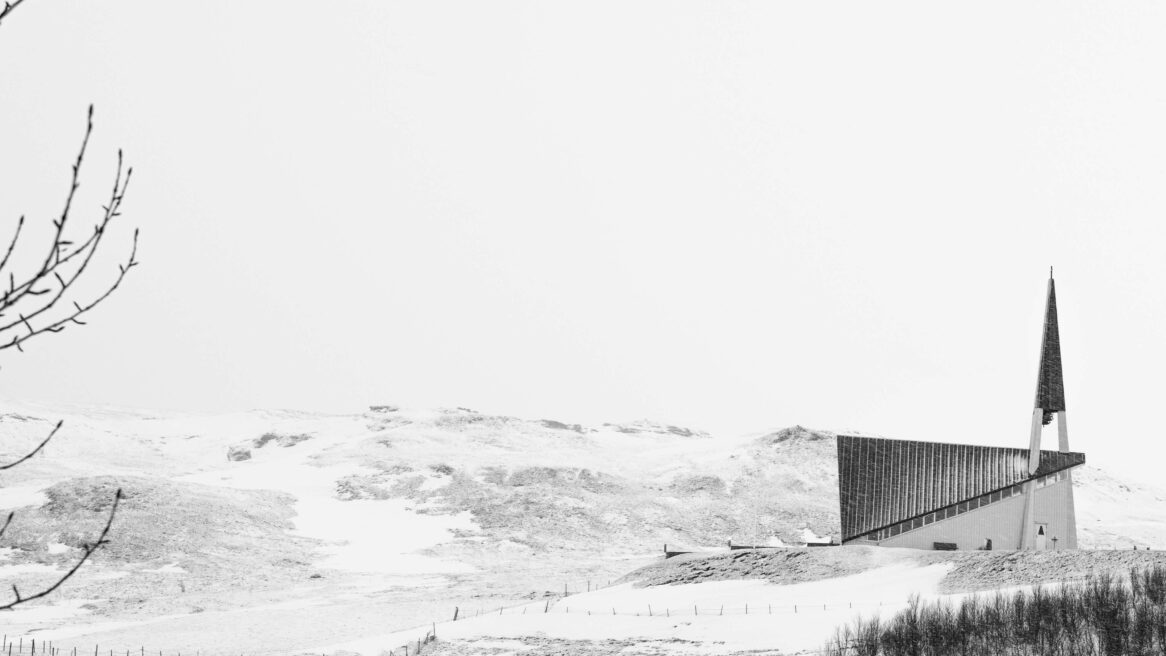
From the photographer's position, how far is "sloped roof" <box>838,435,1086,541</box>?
64.7 m

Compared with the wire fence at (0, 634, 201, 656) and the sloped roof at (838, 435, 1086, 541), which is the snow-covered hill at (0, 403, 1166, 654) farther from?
the sloped roof at (838, 435, 1086, 541)

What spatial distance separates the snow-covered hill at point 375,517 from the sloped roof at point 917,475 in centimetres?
1588

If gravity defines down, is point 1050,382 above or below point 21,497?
above

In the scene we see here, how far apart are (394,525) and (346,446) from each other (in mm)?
33932

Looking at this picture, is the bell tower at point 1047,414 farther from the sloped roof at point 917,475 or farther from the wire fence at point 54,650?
the wire fence at point 54,650

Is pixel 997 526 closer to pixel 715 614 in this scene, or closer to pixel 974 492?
pixel 974 492

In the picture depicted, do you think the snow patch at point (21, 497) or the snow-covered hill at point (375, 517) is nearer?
the snow-covered hill at point (375, 517)

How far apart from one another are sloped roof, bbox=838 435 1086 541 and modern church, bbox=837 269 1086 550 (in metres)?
0.05

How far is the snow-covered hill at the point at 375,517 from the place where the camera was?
217 ft

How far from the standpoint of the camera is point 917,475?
66.1 metres

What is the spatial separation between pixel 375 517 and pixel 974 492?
2007 inches

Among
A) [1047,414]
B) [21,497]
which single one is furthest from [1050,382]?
[21,497]

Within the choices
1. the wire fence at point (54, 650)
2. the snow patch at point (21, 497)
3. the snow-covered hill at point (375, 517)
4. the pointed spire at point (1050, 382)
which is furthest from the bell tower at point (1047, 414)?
the snow patch at point (21, 497)

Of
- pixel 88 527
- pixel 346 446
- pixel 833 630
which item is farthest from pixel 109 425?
pixel 833 630
